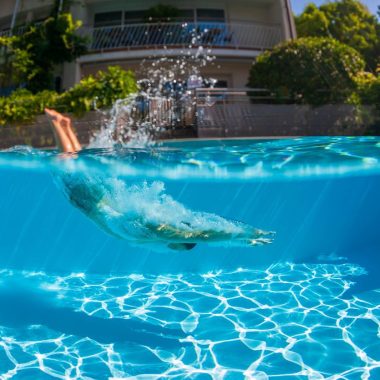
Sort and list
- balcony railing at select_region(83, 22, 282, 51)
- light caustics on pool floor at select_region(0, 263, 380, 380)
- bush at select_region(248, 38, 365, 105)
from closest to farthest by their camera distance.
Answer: light caustics on pool floor at select_region(0, 263, 380, 380) < bush at select_region(248, 38, 365, 105) < balcony railing at select_region(83, 22, 282, 51)

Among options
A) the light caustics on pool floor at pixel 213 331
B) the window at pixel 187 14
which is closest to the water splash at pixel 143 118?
the light caustics on pool floor at pixel 213 331

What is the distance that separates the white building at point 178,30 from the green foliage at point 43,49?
0.89 metres

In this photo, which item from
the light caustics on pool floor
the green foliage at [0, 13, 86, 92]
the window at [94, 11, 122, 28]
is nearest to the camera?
the light caustics on pool floor

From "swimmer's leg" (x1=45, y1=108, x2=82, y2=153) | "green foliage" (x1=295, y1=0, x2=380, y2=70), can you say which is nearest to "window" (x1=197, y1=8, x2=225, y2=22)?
"green foliage" (x1=295, y1=0, x2=380, y2=70)

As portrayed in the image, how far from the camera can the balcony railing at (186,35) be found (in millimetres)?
21203

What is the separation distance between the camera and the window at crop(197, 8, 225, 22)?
Answer: 2324 cm

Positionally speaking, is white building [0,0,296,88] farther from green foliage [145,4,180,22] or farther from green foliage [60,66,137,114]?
green foliage [60,66,137,114]

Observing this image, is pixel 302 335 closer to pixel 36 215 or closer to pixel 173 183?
pixel 173 183

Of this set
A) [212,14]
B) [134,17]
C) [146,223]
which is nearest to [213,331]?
[146,223]

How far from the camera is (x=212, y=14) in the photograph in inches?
925

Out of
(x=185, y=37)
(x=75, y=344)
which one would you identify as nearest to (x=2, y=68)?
(x=185, y=37)

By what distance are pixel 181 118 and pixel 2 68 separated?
37.2 feet

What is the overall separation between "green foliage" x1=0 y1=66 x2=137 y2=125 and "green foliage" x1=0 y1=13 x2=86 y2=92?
656cm

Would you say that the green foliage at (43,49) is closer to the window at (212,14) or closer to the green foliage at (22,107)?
the green foliage at (22,107)
